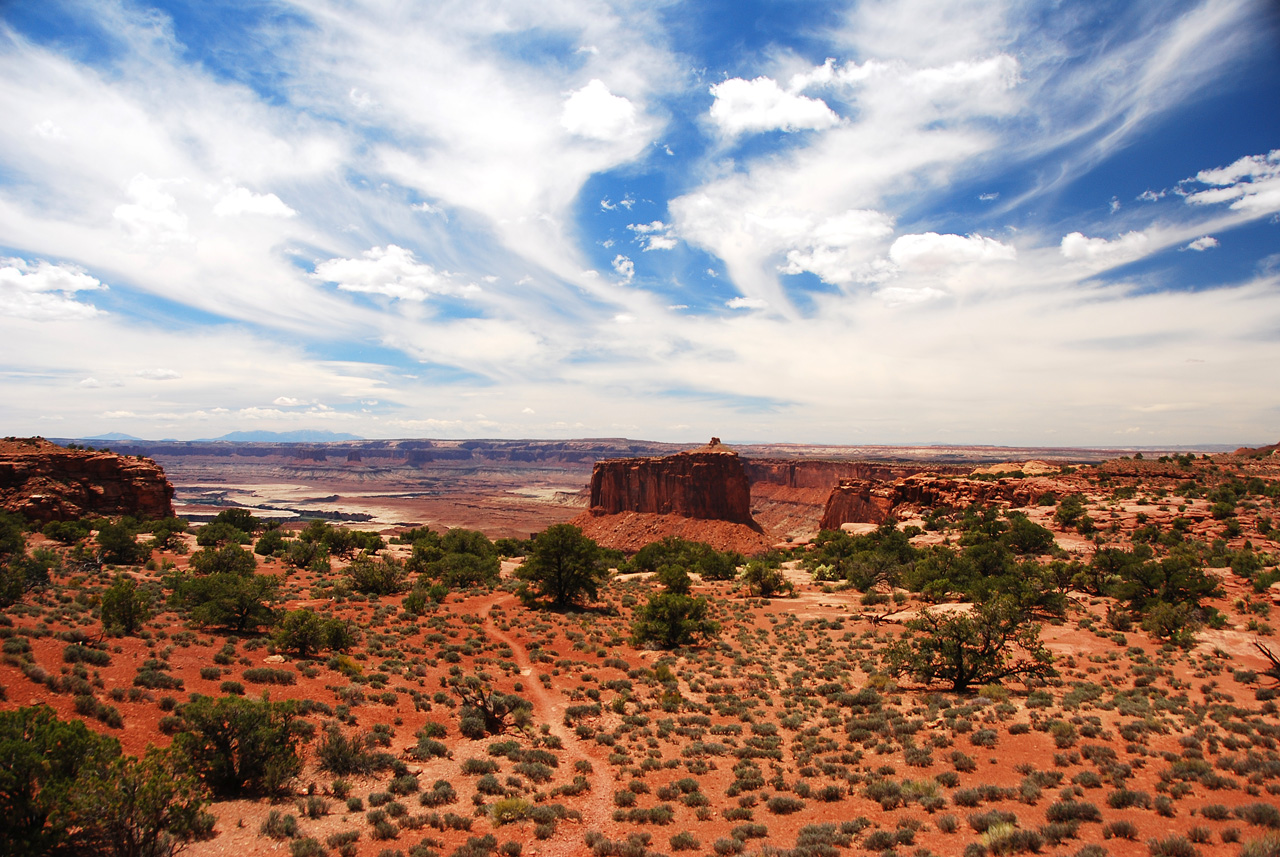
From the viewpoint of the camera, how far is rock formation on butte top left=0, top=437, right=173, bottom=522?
39.9 metres

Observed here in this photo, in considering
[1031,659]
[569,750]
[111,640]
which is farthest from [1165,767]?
[111,640]

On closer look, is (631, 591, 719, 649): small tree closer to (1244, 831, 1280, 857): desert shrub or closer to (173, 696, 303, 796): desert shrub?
(173, 696, 303, 796): desert shrub

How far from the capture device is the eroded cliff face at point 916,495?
44562 mm

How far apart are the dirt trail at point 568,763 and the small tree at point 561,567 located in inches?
286

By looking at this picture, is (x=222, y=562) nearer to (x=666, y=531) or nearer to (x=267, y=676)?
(x=267, y=676)

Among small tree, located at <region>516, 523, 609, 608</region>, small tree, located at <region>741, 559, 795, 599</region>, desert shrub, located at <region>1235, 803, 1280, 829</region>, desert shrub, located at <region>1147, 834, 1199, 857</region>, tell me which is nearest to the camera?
desert shrub, located at <region>1147, 834, 1199, 857</region>

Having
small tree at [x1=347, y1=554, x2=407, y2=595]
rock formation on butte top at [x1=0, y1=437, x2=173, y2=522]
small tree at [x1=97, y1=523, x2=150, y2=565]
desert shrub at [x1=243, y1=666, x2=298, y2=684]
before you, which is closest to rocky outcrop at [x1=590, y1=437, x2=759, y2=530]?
small tree at [x1=347, y1=554, x2=407, y2=595]

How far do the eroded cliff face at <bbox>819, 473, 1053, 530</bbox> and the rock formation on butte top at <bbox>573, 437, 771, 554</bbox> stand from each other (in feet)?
37.3

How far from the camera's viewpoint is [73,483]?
43125 mm

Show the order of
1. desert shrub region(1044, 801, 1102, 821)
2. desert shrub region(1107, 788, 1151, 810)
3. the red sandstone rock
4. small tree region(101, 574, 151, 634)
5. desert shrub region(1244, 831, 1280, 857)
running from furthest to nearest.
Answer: the red sandstone rock
small tree region(101, 574, 151, 634)
desert shrub region(1107, 788, 1151, 810)
desert shrub region(1044, 801, 1102, 821)
desert shrub region(1244, 831, 1280, 857)

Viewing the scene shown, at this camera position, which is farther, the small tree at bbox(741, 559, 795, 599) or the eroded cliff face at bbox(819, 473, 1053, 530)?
the eroded cliff face at bbox(819, 473, 1053, 530)

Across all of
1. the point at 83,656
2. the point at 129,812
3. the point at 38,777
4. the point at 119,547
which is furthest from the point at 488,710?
the point at 119,547

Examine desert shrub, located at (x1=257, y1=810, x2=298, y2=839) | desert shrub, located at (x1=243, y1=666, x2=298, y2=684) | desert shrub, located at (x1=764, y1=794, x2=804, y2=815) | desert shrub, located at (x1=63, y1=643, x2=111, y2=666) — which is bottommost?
desert shrub, located at (x1=764, y1=794, x2=804, y2=815)

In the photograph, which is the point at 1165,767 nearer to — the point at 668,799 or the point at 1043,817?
the point at 1043,817
